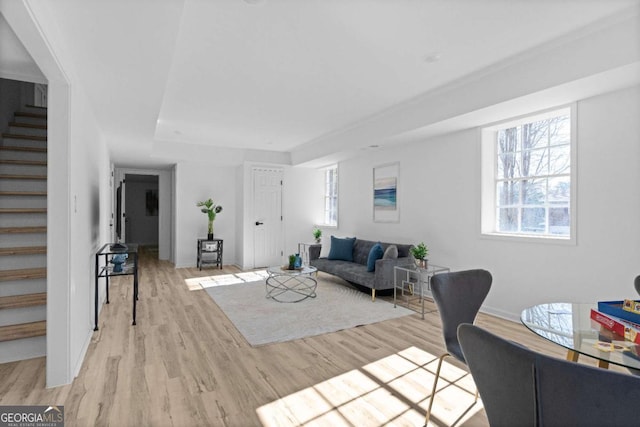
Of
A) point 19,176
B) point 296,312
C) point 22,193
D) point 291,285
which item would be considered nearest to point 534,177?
point 296,312

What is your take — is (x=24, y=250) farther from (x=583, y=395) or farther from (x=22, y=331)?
(x=583, y=395)

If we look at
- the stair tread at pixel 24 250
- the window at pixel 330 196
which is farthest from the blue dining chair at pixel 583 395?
the window at pixel 330 196

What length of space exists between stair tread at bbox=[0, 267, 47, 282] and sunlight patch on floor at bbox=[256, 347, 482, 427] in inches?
92.0

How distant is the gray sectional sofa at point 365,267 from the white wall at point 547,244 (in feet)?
1.28

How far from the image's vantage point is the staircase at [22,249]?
8.74 feet

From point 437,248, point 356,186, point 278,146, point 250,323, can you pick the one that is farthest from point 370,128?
point 250,323

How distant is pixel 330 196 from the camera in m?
7.71

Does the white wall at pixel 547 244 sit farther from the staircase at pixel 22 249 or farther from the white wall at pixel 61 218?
the staircase at pixel 22 249

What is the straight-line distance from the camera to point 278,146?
22.8ft

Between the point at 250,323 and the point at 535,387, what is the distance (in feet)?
10.2

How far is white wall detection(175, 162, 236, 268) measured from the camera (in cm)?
718

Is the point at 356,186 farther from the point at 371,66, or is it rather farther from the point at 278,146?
the point at 371,66

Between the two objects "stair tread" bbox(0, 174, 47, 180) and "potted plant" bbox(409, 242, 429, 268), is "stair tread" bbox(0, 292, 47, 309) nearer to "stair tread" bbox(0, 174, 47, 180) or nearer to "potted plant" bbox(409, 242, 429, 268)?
"stair tread" bbox(0, 174, 47, 180)

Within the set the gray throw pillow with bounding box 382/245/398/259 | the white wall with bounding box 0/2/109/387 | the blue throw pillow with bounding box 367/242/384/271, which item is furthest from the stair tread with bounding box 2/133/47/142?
the gray throw pillow with bounding box 382/245/398/259
